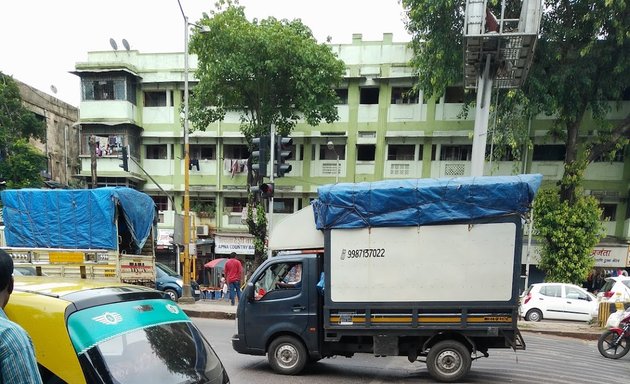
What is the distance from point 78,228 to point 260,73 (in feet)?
31.6

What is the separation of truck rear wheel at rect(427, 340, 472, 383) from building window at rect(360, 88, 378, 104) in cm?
1735

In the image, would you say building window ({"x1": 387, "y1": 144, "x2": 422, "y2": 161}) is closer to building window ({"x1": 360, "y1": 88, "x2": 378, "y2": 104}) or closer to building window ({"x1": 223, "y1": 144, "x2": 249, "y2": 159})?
building window ({"x1": 360, "y1": 88, "x2": 378, "y2": 104})

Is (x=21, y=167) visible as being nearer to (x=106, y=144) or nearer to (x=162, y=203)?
(x=106, y=144)

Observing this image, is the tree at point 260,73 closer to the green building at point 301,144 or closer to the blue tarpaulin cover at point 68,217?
the green building at point 301,144

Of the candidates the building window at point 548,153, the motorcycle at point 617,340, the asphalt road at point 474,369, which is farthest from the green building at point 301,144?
the asphalt road at point 474,369

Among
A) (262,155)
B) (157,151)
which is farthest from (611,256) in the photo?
(157,151)

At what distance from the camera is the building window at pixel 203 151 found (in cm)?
2255

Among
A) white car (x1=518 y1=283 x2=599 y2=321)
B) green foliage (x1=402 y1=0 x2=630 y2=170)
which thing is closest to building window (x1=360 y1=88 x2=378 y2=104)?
green foliage (x1=402 y1=0 x2=630 y2=170)

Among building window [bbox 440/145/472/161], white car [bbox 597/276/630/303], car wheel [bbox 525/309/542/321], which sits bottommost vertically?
car wheel [bbox 525/309/542/321]

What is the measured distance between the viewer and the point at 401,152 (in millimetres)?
21297

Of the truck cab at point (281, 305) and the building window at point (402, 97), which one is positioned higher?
the building window at point (402, 97)

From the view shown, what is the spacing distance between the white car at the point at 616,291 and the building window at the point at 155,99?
2214 cm

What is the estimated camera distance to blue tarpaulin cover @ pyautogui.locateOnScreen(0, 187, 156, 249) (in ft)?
33.7

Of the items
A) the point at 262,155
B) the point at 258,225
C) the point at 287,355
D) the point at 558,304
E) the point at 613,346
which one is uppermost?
the point at 262,155
